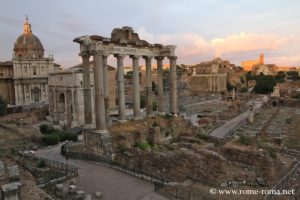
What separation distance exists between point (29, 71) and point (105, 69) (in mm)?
41366

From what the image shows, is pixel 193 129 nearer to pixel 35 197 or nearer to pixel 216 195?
pixel 216 195

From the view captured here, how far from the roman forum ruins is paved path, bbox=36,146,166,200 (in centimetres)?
217

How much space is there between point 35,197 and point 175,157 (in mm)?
7741

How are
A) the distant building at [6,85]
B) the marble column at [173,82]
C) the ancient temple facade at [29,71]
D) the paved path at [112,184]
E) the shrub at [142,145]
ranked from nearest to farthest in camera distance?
1. the paved path at [112,184]
2. the shrub at [142,145]
3. the marble column at [173,82]
4. the ancient temple facade at [29,71]
5. the distant building at [6,85]

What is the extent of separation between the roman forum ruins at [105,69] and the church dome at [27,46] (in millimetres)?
42939

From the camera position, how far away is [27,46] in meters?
59.1

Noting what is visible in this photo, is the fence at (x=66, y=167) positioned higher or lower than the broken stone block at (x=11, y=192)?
lower

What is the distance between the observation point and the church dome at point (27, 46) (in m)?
59.0

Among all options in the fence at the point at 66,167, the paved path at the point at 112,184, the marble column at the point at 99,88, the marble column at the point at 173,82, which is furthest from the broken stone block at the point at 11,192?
the marble column at the point at 173,82

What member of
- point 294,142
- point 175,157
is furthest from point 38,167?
point 294,142

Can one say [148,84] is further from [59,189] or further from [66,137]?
[59,189]

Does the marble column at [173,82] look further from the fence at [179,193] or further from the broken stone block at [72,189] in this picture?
the broken stone block at [72,189]

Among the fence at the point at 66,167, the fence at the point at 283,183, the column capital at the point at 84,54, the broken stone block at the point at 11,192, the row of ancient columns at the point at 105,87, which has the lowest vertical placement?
the fence at the point at 283,183

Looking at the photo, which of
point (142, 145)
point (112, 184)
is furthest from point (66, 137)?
point (112, 184)
